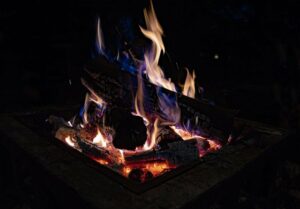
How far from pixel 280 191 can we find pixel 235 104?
218 centimetres

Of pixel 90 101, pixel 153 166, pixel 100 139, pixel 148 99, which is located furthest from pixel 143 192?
pixel 90 101

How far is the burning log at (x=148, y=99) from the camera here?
9.31 feet

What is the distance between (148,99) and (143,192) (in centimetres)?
146

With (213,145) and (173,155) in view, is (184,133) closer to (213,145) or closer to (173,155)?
(213,145)

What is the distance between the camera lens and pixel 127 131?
2727mm

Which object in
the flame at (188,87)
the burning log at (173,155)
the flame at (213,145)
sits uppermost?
the flame at (188,87)

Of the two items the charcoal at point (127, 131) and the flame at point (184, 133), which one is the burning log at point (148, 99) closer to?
the flame at point (184, 133)

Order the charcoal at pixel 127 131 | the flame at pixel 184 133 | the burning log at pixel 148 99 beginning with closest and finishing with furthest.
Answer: the charcoal at pixel 127 131 < the burning log at pixel 148 99 < the flame at pixel 184 133

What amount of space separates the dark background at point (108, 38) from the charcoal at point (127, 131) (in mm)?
1419

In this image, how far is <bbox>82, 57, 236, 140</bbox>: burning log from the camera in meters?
2.84

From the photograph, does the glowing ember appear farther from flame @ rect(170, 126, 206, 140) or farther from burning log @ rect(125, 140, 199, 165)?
flame @ rect(170, 126, 206, 140)

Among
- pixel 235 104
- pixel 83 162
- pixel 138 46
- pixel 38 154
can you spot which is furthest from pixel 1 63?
pixel 235 104

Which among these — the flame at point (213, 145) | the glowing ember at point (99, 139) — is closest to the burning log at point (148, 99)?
the flame at point (213, 145)

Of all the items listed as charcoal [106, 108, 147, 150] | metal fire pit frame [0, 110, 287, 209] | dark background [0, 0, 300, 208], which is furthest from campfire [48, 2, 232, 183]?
dark background [0, 0, 300, 208]
